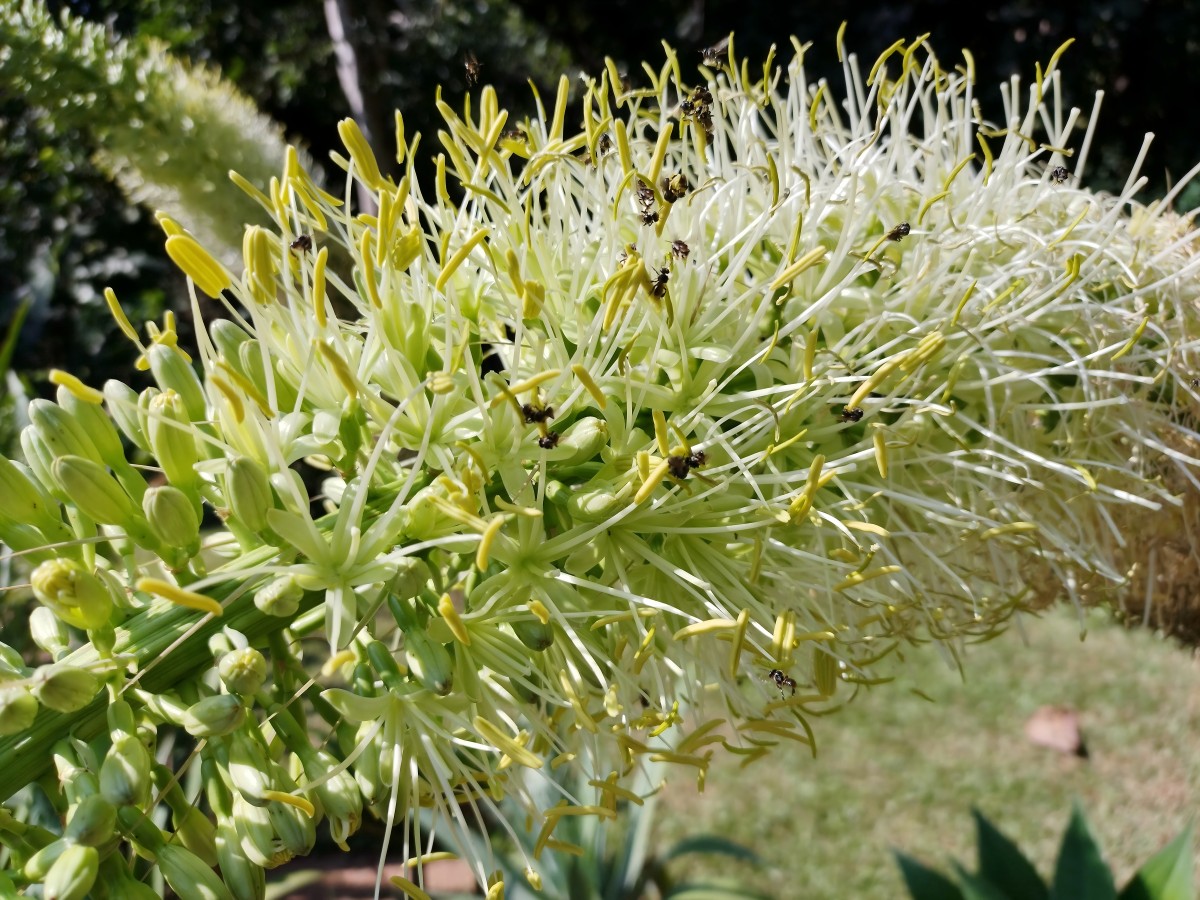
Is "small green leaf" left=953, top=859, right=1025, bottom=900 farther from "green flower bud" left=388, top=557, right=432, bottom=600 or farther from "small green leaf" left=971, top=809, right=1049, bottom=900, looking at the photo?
"green flower bud" left=388, top=557, right=432, bottom=600

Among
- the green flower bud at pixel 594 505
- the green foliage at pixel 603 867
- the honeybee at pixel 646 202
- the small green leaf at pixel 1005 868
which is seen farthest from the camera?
the green foliage at pixel 603 867

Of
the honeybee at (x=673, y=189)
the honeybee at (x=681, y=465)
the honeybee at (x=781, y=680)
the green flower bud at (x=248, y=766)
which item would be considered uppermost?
the honeybee at (x=673, y=189)

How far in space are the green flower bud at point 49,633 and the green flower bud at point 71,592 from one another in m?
0.09

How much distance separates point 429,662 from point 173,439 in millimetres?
326

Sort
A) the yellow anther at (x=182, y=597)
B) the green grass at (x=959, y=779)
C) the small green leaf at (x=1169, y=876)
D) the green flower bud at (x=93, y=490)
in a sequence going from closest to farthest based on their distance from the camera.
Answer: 1. the yellow anther at (x=182, y=597)
2. the green flower bud at (x=93, y=490)
3. the small green leaf at (x=1169, y=876)
4. the green grass at (x=959, y=779)

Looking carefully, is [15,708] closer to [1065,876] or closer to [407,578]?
[407,578]

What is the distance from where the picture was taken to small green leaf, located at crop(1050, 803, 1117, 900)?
7.48 feet

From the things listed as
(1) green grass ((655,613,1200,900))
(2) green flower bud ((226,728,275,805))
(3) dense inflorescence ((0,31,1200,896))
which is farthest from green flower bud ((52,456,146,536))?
(1) green grass ((655,613,1200,900))

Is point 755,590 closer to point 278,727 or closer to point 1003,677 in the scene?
point 278,727

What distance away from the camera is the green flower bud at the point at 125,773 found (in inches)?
31.9

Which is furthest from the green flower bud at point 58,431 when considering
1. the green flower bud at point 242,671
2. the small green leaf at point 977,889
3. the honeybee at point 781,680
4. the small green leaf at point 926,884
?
the small green leaf at point 926,884

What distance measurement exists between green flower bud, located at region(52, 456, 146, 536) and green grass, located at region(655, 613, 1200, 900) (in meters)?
2.66

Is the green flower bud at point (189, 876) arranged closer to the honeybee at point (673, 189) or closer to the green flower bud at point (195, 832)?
the green flower bud at point (195, 832)

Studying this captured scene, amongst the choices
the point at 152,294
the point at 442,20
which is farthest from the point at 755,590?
the point at 442,20
